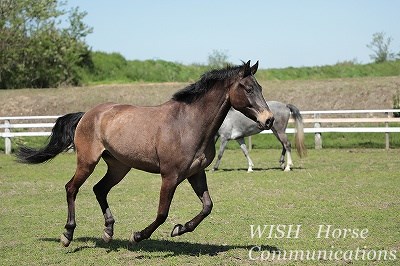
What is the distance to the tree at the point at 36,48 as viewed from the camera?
36.5 meters

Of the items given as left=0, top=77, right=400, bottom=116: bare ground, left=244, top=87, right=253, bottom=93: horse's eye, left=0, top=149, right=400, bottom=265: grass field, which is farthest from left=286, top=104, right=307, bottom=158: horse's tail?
left=0, top=77, right=400, bottom=116: bare ground

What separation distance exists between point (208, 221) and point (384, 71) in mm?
30764

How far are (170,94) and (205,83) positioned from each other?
84.5ft

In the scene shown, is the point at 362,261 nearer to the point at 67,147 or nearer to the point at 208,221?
the point at 208,221

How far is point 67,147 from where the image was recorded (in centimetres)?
937

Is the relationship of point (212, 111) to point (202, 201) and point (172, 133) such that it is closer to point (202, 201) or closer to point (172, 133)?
Answer: point (172, 133)

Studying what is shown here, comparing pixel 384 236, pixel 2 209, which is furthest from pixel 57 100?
pixel 384 236

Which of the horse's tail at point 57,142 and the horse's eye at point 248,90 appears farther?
the horse's tail at point 57,142

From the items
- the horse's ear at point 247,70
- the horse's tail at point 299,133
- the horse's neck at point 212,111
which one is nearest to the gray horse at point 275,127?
the horse's tail at point 299,133

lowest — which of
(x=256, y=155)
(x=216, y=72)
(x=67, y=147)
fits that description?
(x=256, y=155)

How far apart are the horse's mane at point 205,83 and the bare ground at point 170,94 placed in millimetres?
23226

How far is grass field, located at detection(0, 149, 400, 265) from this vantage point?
7.70m

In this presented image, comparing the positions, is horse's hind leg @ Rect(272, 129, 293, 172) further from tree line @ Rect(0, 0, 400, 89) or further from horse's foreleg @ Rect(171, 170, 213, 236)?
tree line @ Rect(0, 0, 400, 89)

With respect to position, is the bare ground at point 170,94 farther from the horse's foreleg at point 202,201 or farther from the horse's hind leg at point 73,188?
the horse's hind leg at point 73,188
